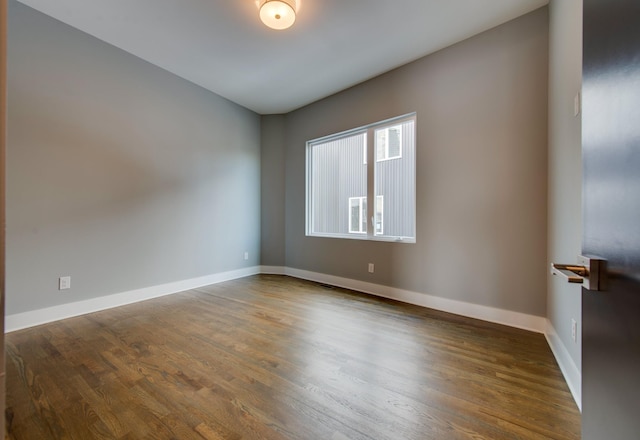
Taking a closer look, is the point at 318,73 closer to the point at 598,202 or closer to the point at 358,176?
the point at 358,176

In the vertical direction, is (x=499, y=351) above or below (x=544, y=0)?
below

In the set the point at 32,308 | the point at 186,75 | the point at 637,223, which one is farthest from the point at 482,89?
the point at 32,308

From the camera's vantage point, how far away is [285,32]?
2486mm

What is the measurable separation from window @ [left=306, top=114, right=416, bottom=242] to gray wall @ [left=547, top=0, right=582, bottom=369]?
4.11 ft

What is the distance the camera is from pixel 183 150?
341 cm

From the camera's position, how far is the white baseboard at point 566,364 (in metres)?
1.37

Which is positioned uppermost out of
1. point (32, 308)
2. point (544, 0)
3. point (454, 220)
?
point (544, 0)

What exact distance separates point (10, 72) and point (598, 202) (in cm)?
388

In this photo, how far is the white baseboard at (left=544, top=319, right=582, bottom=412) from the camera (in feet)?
Result: 4.48

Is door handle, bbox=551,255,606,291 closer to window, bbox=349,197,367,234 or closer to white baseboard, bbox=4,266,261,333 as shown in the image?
window, bbox=349,197,367,234

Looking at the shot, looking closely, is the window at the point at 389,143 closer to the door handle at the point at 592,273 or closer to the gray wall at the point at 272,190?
the gray wall at the point at 272,190

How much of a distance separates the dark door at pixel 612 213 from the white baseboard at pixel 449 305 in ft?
6.49

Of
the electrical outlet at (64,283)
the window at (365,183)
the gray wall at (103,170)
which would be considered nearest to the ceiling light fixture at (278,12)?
the window at (365,183)

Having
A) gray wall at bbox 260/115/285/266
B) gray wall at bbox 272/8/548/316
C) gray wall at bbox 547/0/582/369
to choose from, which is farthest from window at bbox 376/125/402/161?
gray wall at bbox 260/115/285/266
